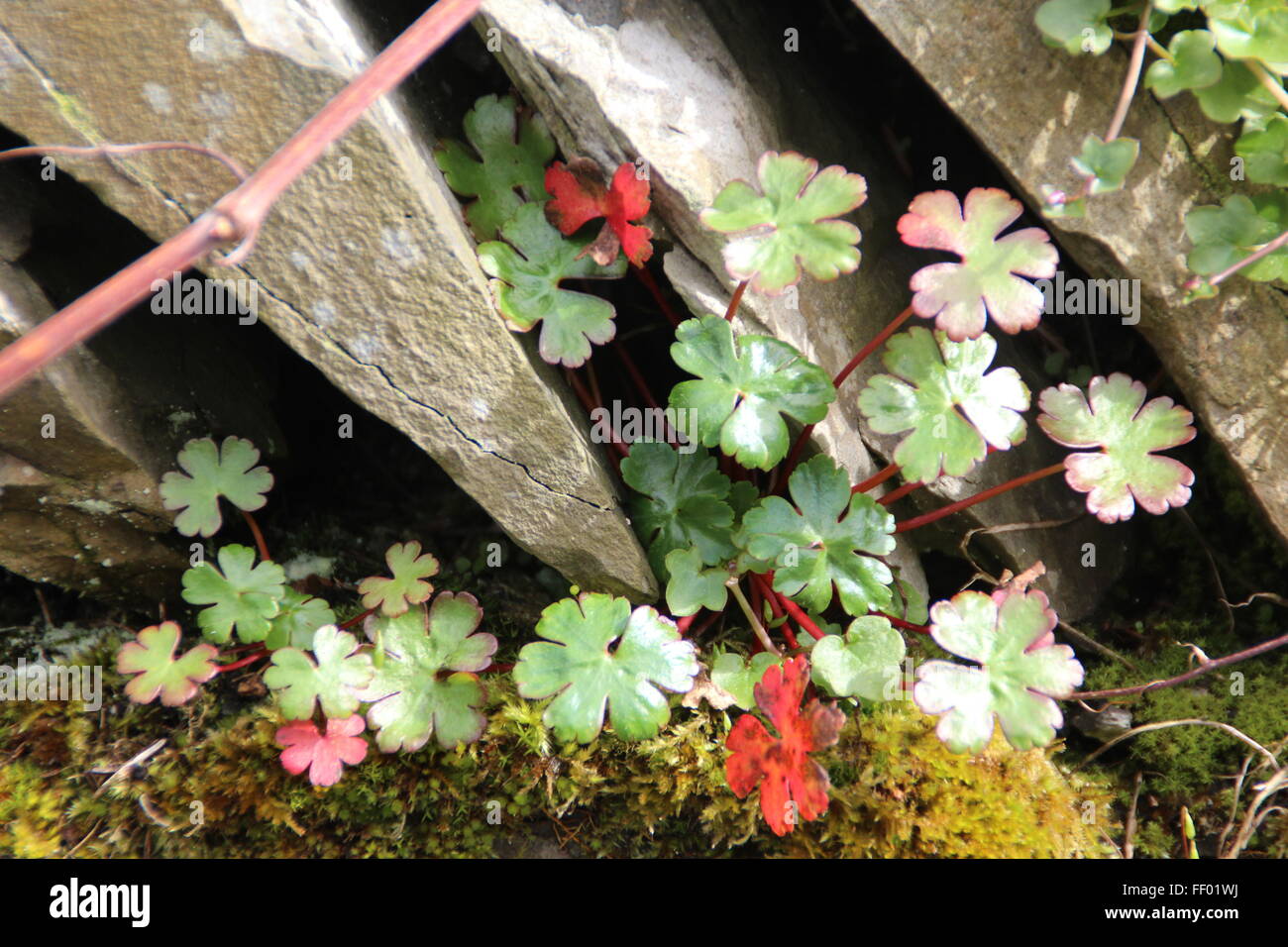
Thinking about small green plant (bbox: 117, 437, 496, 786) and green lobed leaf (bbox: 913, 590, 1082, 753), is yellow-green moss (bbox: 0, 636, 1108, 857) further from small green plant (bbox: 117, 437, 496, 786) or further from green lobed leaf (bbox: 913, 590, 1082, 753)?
green lobed leaf (bbox: 913, 590, 1082, 753)

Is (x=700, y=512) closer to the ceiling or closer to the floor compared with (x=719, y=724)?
closer to the ceiling

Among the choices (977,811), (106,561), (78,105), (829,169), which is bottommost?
(977,811)

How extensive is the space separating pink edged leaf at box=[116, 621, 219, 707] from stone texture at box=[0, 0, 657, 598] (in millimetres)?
798

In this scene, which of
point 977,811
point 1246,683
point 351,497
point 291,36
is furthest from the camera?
point 351,497

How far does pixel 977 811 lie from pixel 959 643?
0.44 metres

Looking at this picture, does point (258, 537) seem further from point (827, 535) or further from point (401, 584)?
point (827, 535)

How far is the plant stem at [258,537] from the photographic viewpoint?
2396mm

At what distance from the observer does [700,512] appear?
7.38ft

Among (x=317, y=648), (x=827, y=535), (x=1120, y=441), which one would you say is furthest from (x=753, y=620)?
(x=317, y=648)

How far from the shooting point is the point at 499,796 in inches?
86.3

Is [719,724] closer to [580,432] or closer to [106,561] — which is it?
[580,432]

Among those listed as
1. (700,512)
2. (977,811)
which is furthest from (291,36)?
(977,811)

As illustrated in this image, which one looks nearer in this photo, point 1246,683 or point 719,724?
point 719,724

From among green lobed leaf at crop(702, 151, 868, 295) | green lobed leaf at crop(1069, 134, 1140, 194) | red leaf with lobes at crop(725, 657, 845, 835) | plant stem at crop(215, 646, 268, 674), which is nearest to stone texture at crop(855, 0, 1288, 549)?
green lobed leaf at crop(1069, 134, 1140, 194)
